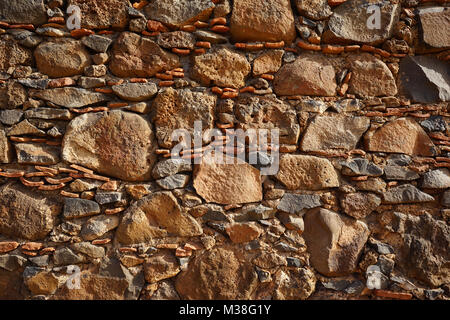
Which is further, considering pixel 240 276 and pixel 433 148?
pixel 433 148

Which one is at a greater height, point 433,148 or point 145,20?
point 145,20

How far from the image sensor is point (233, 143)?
6.12 ft

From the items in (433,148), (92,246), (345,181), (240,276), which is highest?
(433,148)

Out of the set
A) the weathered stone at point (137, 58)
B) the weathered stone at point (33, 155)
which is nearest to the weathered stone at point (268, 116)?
the weathered stone at point (137, 58)

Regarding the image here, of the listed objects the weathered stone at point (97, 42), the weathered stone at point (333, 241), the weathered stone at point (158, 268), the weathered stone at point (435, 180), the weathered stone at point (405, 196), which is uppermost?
the weathered stone at point (97, 42)

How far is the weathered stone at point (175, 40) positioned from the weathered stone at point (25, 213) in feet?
3.67

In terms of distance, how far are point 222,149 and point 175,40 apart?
0.70 m

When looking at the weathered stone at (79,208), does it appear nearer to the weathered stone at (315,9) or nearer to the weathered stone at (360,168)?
the weathered stone at (360,168)

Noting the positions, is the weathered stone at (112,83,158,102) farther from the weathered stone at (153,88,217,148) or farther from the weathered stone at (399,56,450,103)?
the weathered stone at (399,56,450,103)

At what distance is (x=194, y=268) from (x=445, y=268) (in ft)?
4.76

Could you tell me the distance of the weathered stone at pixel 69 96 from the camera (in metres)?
1.83

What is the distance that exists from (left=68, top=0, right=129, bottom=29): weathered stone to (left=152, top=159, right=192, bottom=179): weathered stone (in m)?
0.86

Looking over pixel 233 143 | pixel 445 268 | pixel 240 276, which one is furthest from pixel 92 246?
pixel 445 268

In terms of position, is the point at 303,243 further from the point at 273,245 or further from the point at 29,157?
the point at 29,157
